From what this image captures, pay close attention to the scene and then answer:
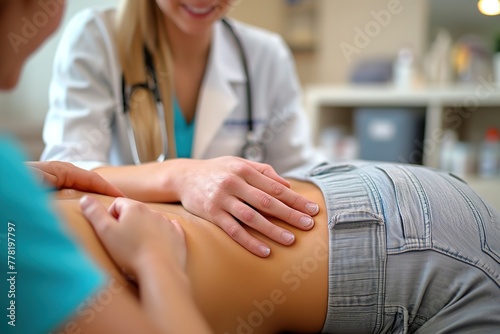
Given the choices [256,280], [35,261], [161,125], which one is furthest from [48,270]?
[161,125]

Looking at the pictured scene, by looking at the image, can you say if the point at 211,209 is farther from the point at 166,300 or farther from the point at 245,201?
the point at 166,300

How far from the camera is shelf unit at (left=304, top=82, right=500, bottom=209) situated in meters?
2.31

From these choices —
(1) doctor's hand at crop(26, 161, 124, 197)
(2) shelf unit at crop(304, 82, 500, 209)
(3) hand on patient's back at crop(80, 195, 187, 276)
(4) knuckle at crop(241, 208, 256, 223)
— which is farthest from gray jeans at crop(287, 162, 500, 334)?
(2) shelf unit at crop(304, 82, 500, 209)

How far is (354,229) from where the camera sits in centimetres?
74

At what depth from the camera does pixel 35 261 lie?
0.47 m

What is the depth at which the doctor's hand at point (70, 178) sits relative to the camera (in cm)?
73

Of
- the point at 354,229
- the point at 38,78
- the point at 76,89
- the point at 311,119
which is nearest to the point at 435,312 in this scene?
the point at 354,229

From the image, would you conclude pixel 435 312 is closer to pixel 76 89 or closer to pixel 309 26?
pixel 76 89

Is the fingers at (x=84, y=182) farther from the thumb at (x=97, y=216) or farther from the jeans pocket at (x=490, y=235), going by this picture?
the jeans pocket at (x=490, y=235)

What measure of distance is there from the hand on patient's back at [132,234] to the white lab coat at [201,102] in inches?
15.7

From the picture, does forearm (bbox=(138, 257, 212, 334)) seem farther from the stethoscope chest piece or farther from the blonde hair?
the stethoscope chest piece

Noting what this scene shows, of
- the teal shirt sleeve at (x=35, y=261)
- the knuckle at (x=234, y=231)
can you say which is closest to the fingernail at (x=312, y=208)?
the knuckle at (x=234, y=231)

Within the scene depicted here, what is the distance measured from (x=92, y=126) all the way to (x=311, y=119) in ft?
5.49

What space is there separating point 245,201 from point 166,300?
0.29 m
